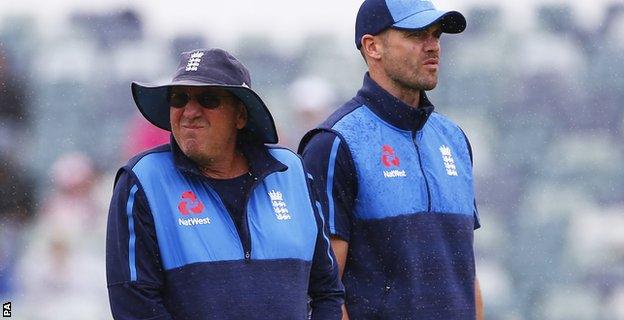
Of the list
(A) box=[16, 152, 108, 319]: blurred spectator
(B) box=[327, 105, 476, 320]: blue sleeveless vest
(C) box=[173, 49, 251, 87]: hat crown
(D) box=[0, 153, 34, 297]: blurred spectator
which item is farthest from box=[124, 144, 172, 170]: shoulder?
(D) box=[0, 153, 34, 297]: blurred spectator

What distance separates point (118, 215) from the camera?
3.67 meters

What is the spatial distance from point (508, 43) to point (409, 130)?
4045 millimetres

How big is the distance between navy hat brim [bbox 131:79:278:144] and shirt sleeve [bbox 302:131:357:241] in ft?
1.29

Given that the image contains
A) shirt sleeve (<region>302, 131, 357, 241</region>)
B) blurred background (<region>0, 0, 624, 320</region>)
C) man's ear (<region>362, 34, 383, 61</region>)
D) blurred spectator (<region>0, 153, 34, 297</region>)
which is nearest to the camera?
shirt sleeve (<region>302, 131, 357, 241</region>)

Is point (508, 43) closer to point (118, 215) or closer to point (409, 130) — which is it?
point (409, 130)

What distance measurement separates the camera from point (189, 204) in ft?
12.3

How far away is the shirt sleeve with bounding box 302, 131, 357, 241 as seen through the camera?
173 inches

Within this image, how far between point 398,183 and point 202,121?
90 cm

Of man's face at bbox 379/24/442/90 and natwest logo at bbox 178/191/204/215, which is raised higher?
man's face at bbox 379/24/442/90

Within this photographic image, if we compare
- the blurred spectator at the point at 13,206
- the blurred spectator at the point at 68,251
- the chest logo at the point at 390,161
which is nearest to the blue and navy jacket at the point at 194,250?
the chest logo at the point at 390,161

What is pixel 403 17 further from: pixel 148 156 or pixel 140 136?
pixel 140 136

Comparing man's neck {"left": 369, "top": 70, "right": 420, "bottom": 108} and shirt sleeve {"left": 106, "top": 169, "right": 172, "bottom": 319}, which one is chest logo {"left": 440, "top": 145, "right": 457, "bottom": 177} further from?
shirt sleeve {"left": 106, "top": 169, "right": 172, "bottom": 319}

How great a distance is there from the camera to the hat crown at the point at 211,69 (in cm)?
382

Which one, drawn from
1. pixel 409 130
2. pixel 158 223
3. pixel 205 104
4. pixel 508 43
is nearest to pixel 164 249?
pixel 158 223
